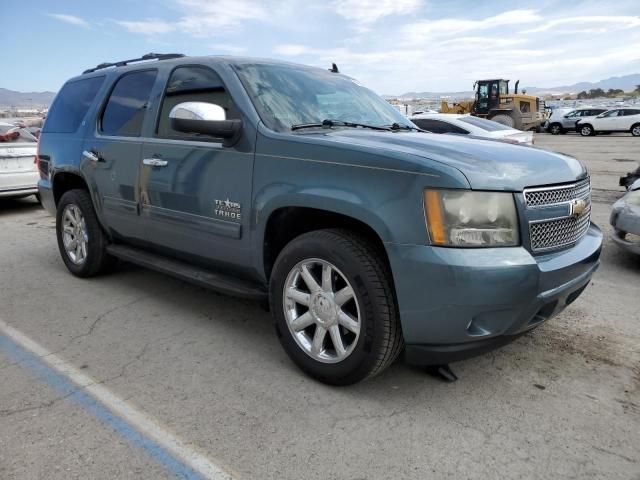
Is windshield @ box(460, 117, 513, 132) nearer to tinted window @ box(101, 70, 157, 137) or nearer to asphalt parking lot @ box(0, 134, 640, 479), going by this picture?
asphalt parking lot @ box(0, 134, 640, 479)

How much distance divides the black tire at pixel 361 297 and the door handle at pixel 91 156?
2345 mm

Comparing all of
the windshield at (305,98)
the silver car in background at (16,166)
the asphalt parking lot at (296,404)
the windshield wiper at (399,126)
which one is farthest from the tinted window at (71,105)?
the silver car in background at (16,166)

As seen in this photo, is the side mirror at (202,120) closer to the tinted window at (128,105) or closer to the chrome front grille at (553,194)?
the tinted window at (128,105)

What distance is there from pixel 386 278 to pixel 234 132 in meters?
1.33

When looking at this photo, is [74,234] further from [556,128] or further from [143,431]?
[556,128]

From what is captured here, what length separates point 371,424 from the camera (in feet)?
8.68

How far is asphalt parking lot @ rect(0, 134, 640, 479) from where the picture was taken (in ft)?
7.71

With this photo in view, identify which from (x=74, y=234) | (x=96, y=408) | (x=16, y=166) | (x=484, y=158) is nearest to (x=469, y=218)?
(x=484, y=158)

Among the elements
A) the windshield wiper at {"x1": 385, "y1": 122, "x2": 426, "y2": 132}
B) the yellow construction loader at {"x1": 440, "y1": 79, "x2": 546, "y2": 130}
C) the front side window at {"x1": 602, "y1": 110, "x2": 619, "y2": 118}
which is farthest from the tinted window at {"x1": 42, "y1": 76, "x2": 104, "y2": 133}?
the front side window at {"x1": 602, "y1": 110, "x2": 619, "y2": 118}

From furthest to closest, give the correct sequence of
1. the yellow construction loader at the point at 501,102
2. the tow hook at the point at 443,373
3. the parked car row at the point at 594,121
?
the yellow construction loader at the point at 501,102, the parked car row at the point at 594,121, the tow hook at the point at 443,373

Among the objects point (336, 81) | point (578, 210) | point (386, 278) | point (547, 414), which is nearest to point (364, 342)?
point (386, 278)

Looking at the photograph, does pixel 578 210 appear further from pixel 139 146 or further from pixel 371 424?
pixel 139 146

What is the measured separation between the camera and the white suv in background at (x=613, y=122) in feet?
88.7

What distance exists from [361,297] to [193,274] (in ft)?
4.88
